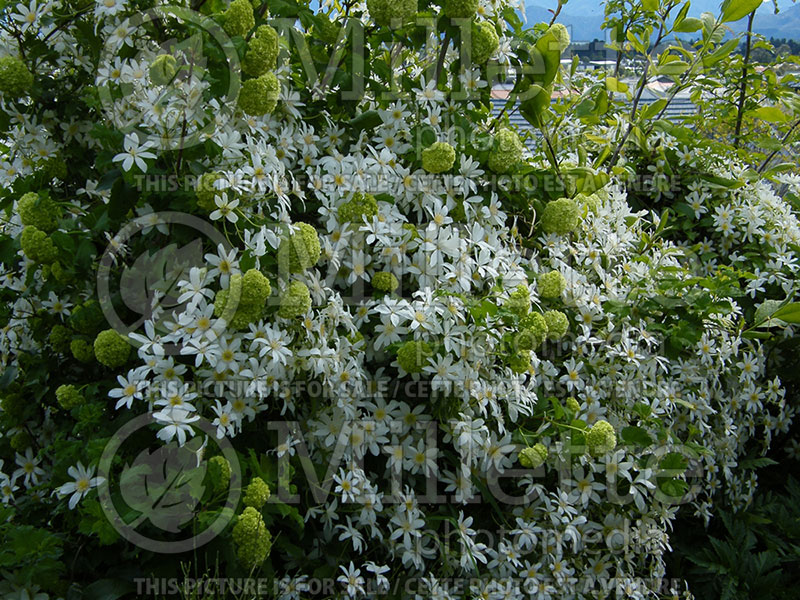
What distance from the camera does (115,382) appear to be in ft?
5.94

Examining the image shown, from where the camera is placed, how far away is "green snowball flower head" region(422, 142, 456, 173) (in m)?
1.93

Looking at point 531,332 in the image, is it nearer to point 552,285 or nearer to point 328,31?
point 552,285

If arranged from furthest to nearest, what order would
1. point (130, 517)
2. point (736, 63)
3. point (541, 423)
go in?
point (736, 63), point (541, 423), point (130, 517)

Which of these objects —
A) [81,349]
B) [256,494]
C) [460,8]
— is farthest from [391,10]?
[256,494]

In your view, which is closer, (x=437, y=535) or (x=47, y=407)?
(x=437, y=535)

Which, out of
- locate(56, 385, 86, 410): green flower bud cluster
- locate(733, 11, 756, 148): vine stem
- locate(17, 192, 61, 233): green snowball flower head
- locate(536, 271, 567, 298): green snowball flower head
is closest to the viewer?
locate(56, 385, 86, 410): green flower bud cluster

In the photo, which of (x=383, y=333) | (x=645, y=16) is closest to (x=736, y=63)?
(x=645, y=16)

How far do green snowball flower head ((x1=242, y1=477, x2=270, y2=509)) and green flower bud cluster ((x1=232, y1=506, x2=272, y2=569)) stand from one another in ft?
0.07

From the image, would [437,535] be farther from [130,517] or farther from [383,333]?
[130,517]

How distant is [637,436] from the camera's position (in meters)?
2.09

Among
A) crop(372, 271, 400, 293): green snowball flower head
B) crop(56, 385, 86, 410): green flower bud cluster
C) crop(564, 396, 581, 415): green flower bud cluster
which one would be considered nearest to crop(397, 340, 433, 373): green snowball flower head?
crop(372, 271, 400, 293): green snowball flower head

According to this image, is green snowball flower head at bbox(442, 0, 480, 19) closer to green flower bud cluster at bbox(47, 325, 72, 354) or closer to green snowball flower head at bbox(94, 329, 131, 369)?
green snowball flower head at bbox(94, 329, 131, 369)

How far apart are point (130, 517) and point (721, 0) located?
2578 mm

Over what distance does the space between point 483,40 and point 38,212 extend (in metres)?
1.34
